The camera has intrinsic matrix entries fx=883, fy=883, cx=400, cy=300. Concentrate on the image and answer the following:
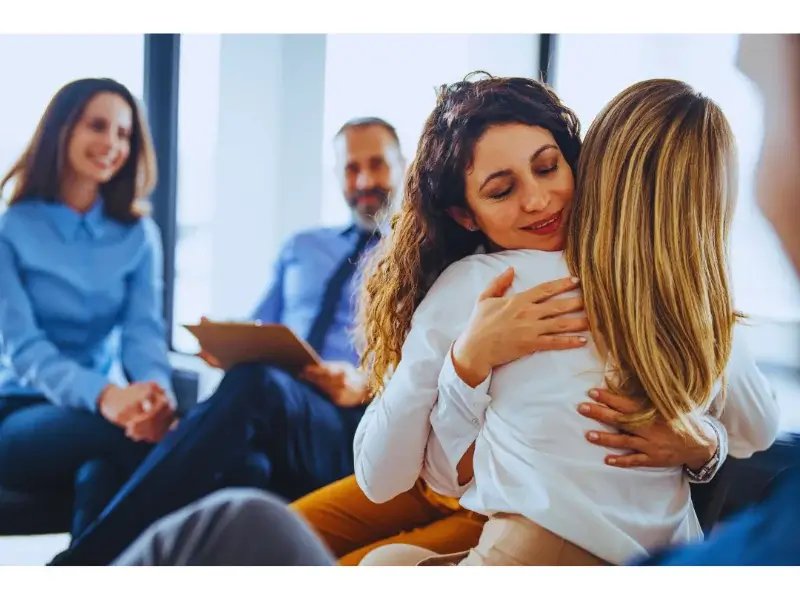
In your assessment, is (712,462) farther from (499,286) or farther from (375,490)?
(375,490)

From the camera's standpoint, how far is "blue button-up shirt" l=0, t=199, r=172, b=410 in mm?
1813

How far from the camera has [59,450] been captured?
1814mm

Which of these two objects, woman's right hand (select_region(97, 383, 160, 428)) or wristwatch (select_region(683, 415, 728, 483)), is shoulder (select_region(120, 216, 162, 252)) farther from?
wristwatch (select_region(683, 415, 728, 483))

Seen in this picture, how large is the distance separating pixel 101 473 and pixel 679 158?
4.25ft

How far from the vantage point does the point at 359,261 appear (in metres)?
1.80

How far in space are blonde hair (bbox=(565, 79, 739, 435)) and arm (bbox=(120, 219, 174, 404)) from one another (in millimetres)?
851

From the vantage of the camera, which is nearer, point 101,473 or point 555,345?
point 555,345

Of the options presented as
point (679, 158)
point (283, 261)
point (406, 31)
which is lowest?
point (283, 261)

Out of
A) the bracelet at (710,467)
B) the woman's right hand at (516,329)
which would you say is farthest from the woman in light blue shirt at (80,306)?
the bracelet at (710,467)

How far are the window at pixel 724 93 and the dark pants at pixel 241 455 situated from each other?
790 millimetres

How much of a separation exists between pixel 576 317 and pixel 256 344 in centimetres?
65

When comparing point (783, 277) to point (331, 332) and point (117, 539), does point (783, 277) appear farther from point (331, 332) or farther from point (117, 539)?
point (117, 539)

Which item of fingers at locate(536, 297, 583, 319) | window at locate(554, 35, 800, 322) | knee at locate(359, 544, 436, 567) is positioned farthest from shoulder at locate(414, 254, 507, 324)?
knee at locate(359, 544, 436, 567)

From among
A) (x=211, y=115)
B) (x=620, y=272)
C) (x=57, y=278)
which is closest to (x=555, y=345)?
(x=620, y=272)
